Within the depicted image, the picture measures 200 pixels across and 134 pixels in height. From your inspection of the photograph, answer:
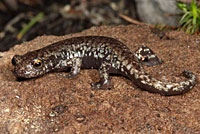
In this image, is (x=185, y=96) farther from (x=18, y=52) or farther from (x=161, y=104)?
(x=18, y=52)

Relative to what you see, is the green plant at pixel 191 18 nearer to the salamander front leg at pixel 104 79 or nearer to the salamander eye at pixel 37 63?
the salamander front leg at pixel 104 79

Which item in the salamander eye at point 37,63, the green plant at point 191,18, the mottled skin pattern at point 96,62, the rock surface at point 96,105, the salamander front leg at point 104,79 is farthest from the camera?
the green plant at point 191,18

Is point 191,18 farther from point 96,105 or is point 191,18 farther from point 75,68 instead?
point 96,105

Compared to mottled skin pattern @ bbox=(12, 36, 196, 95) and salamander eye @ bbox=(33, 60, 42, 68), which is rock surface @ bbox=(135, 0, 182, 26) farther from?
salamander eye @ bbox=(33, 60, 42, 68)

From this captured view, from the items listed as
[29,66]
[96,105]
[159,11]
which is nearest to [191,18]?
[159,11]

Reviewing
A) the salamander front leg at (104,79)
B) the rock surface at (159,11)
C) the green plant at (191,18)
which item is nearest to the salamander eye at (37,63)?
the salamander front leg at (104,79)

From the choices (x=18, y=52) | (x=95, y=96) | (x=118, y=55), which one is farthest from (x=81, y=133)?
(x=18, y=52)
